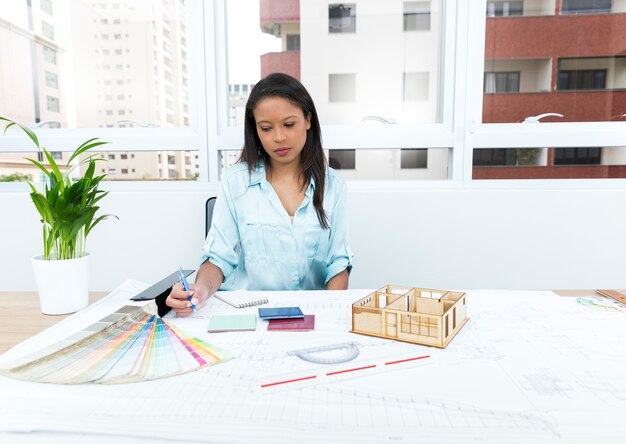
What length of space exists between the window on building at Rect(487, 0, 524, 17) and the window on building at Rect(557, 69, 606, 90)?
1.08ft

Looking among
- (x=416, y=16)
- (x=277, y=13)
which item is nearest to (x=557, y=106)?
(x=416, y=16)

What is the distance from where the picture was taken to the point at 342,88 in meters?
2.02

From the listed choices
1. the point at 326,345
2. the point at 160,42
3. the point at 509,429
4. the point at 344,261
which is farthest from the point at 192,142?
the point at 509,429

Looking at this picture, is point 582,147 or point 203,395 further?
point 582,147

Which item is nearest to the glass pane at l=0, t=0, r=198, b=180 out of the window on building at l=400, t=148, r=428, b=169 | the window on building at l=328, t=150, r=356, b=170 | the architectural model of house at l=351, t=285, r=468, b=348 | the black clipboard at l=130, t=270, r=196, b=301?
the window on building at l=328, t=150, r=356, b=170

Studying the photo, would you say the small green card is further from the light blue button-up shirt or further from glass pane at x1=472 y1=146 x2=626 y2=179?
glass pane at x1=472 y1=146 x2=626 y2=179

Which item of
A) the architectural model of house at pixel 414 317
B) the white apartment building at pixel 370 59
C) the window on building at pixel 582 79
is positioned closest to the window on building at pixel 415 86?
the white apartment building at pixel 370 59

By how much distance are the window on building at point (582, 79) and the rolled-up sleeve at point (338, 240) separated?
122cm

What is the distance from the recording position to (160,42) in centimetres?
201

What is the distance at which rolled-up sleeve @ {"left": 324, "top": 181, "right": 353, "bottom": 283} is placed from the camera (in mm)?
1464

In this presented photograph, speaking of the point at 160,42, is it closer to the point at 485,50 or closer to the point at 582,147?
the point at 485,50

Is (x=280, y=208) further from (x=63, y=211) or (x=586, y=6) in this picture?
(x=586, y=6)

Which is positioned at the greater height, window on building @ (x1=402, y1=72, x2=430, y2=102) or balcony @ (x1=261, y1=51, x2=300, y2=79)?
balcony @ (x1=261, y1=51, x2=300, y2=79)

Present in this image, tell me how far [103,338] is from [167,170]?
136cm
